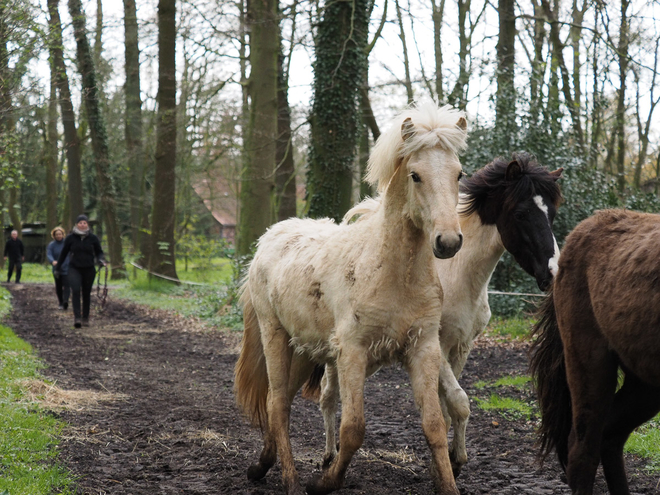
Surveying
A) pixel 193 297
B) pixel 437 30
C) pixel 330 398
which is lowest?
pixel 193 297

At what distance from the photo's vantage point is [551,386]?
4402 millimetres

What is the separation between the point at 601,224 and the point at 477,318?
1.33 m

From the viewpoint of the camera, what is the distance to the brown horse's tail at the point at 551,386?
14.2 feet

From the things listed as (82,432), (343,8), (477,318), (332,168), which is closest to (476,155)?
(332,168)

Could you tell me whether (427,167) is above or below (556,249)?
above

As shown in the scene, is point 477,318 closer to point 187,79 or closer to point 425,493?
point 425,493

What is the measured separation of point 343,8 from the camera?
1392cm

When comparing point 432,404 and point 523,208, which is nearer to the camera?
point 432,404

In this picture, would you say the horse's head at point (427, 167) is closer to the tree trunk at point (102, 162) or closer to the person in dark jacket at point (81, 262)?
the person in dark jacket at point (81, 262)

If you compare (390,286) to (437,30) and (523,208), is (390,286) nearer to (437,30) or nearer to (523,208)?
(523,208)

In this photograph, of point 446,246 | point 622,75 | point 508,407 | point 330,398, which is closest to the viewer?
point 446,246

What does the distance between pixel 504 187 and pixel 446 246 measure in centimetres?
197

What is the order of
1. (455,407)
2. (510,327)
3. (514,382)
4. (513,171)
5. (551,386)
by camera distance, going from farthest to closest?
(510,327) < (514,382) < (513,171) < (455,407) < (551,386)

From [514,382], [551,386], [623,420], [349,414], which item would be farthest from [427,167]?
[514,382]
